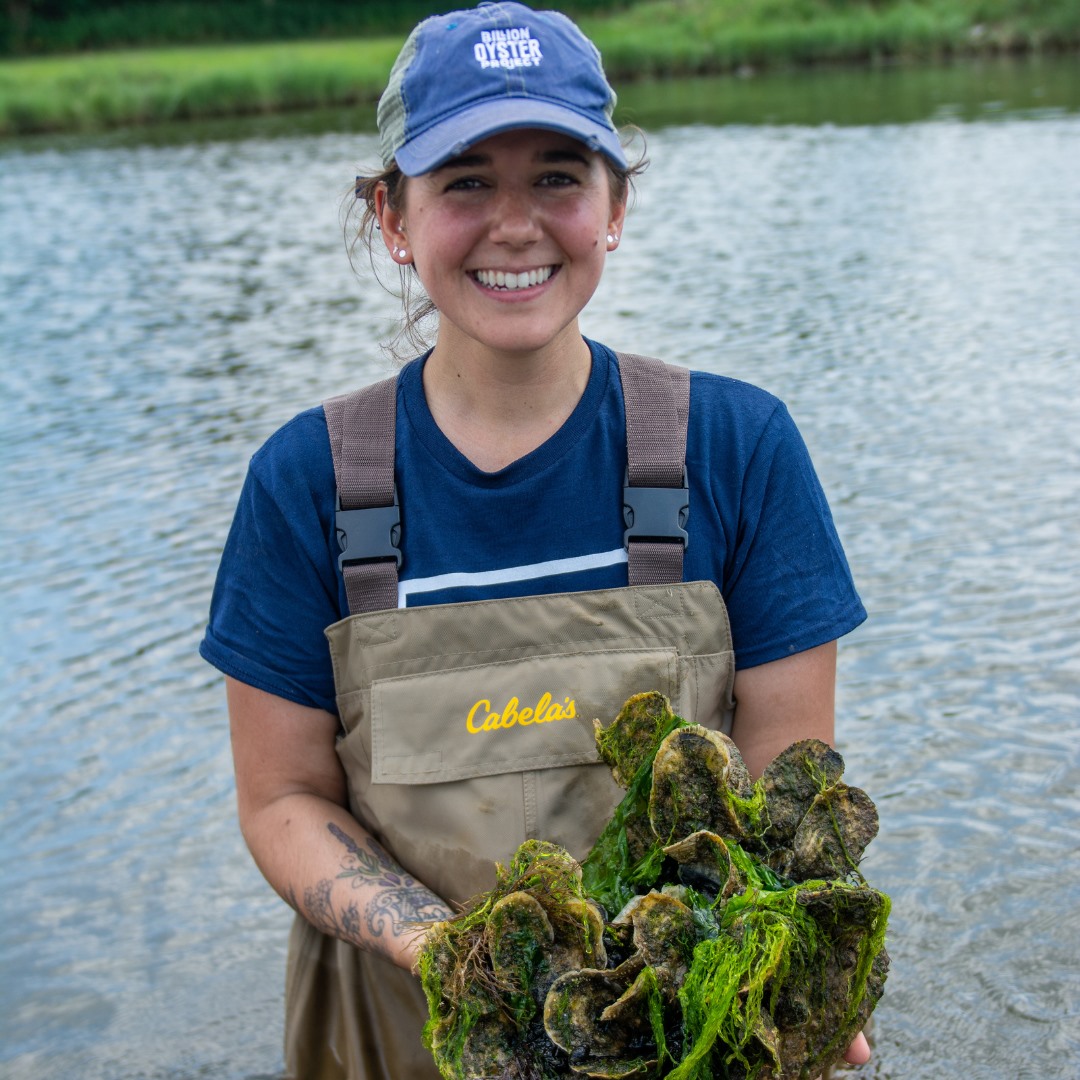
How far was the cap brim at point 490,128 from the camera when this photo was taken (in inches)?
98.0

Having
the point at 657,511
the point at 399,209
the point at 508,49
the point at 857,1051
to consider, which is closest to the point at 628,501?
the point at 657,511

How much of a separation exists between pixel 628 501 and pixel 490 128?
77 cm

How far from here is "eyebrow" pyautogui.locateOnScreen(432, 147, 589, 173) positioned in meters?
2.59

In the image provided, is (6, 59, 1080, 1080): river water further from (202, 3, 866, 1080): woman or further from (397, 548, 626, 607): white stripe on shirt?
(397, 548, 626, 607): white stripe on shirt

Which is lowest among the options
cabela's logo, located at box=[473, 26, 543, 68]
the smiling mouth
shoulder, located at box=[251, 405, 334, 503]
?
shoulder, located at box=[251, 405, 334, 503]

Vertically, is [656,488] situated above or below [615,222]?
below

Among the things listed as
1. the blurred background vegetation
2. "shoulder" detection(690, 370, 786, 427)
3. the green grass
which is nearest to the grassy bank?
the green grass

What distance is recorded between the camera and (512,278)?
2.66m

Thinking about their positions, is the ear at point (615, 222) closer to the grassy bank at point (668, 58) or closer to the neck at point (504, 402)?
the neck at point (504, 402)

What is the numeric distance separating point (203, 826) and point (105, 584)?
287cm

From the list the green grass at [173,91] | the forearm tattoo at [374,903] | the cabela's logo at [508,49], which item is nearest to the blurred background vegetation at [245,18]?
the green grass at [173,91]

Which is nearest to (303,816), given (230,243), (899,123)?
(230,243)

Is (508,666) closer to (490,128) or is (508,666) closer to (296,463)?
(296,463)

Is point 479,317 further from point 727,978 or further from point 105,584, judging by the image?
point 105,584
